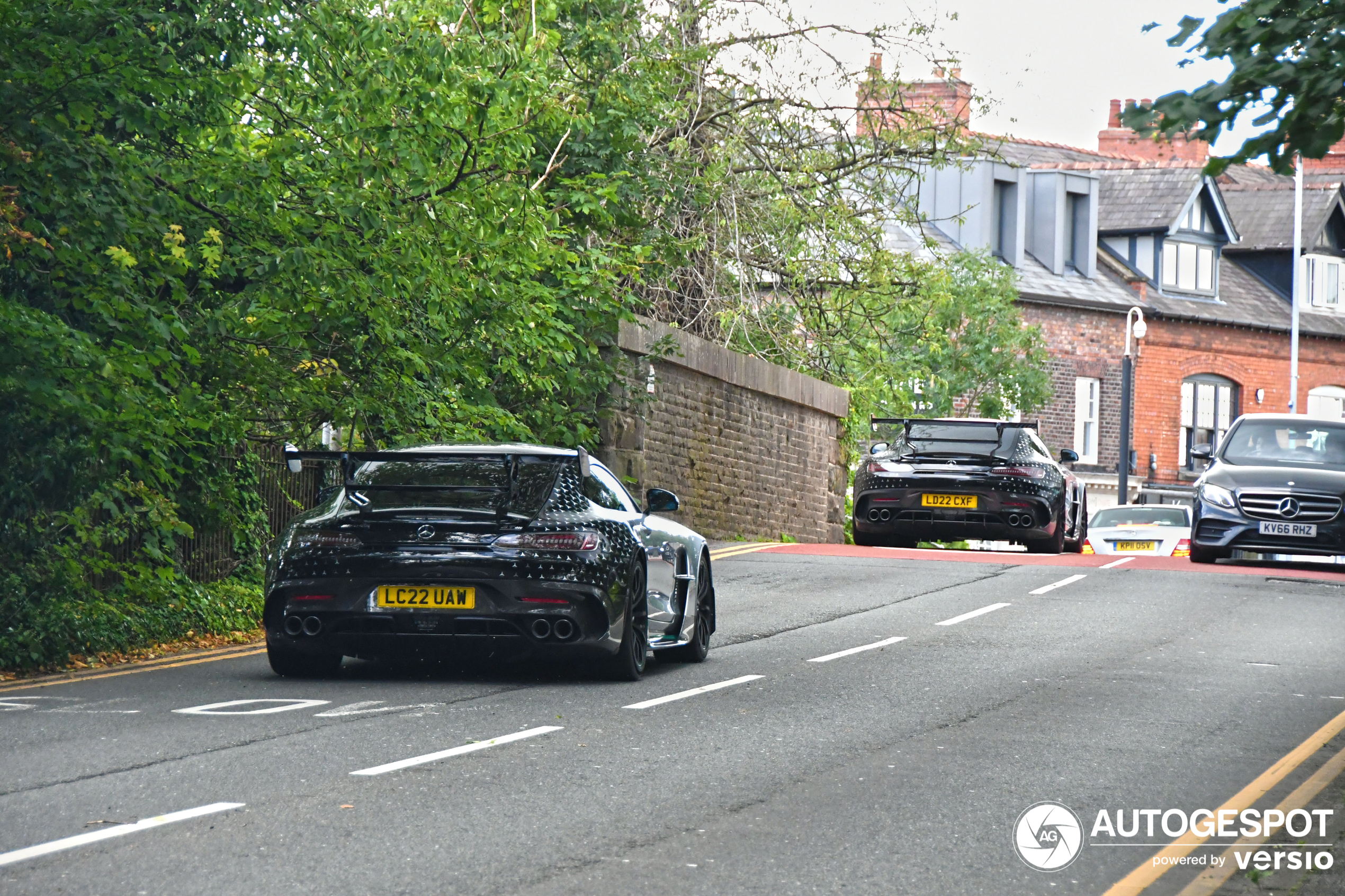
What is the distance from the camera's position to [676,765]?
8055 millimetres

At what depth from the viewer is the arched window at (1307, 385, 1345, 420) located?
56625mm

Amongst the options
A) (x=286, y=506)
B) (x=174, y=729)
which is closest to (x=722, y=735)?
(x=174, y=729)

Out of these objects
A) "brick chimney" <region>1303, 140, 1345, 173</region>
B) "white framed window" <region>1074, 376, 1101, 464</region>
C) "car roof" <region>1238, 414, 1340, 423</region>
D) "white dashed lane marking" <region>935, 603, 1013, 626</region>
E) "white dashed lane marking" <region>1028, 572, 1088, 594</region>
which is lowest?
"white dashed lane marking" <region>935, 603, 1013, 626</region>

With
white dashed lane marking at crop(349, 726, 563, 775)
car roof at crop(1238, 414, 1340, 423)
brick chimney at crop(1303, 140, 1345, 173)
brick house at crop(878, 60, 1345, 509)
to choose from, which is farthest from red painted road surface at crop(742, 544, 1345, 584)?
brick chimney at crop(1303, 140, 1345, 173)

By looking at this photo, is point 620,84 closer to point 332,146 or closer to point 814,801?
point 332,146

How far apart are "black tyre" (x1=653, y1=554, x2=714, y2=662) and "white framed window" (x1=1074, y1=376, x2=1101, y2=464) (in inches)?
1571

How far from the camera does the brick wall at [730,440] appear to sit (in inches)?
919

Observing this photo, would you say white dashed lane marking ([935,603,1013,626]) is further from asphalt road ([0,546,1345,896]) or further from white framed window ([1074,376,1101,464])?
white framed window ([1074,376,1101,464])

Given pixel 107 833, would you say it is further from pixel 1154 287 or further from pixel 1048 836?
pixel 1154 287

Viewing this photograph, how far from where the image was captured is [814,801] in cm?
727

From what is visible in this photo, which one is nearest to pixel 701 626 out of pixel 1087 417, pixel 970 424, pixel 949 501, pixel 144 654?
pixel 144 654

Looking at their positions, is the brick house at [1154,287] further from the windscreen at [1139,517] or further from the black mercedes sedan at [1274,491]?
the black mercedes sedan at [1274,491]

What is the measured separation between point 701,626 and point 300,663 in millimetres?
2816

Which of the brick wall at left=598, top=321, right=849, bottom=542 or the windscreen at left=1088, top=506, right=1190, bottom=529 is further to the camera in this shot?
the windscreen at left=1088, top=506, right=1190, bottom=529
